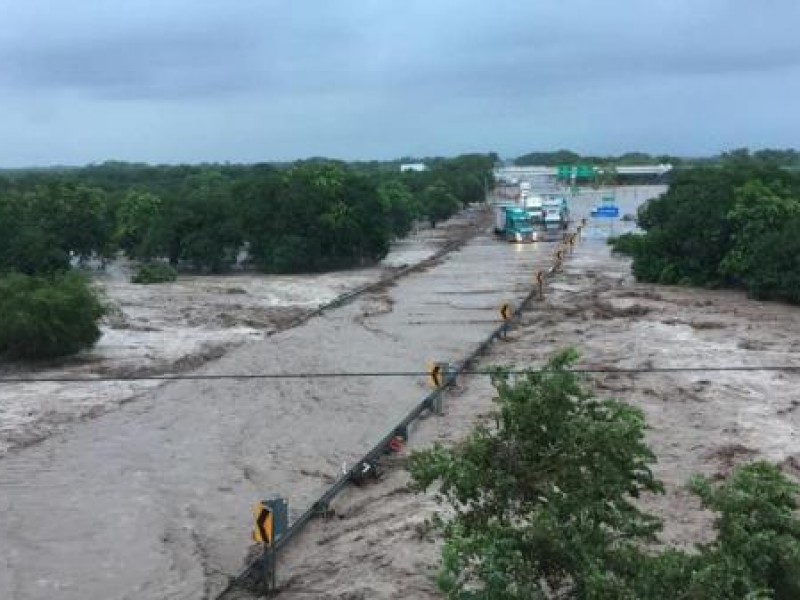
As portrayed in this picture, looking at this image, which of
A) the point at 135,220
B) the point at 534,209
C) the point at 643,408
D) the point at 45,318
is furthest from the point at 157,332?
the point at 534,209

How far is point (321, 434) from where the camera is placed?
22.3 m

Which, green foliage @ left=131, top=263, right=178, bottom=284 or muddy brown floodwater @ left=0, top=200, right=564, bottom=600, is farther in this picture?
green foliage @ left=131, top=263, right=178, bottom=284

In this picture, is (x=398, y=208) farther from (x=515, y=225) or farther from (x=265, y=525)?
(x=265, y=525)

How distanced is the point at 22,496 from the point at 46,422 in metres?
5.36

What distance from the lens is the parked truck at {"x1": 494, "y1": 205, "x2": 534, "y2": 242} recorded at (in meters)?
78.8

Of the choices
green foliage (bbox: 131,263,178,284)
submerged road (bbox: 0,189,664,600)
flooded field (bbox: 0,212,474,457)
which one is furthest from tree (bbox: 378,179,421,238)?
submerged road (bbox: 0,189,664,600)

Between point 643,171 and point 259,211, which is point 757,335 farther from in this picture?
point 643,171

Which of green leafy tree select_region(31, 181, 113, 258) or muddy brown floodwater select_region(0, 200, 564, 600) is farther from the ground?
green leafy tree select_region(31, 181, 113, 258)

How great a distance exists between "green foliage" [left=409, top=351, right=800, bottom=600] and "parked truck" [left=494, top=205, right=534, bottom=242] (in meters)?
69.9

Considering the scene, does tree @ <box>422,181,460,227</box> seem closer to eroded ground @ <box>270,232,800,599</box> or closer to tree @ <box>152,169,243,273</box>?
tree @ <box>152,169,243,273</box>

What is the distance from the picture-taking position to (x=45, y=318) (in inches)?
1156

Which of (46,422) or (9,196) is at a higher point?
(9,196)

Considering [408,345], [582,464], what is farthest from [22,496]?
[408,345]

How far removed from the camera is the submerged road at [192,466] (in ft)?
48.6
